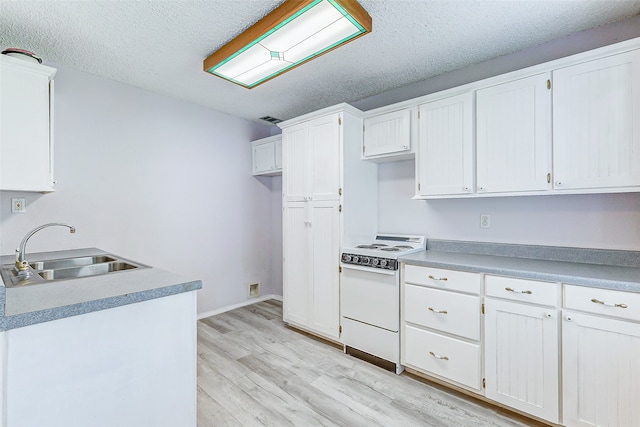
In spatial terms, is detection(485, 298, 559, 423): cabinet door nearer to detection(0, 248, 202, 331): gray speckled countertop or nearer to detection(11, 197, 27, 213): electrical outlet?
detection(0, 248, 202, 331): gray speckled countertop

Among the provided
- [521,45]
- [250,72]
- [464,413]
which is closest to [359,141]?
[250,72]

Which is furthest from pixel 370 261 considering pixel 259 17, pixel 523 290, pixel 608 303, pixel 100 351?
pixel 259 17

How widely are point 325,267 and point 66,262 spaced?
2056 millimetres

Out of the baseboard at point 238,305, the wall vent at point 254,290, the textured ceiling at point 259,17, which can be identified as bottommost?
the baseboard at point 238,305

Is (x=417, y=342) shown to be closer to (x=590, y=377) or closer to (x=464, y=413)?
(x=464, y=413)

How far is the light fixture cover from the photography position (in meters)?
1.72

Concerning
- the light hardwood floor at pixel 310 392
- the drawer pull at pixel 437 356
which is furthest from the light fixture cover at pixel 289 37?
the light hardwood floor at pixel 310 392

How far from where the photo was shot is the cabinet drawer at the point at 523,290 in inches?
66.9

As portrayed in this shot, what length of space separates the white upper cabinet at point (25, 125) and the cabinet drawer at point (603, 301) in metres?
3.44

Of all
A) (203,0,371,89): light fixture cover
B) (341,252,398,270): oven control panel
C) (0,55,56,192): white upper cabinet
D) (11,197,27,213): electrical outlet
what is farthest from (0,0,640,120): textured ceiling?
(341,252,398,270): oven control panel

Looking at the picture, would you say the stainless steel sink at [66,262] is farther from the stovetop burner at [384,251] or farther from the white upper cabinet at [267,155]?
the white upper cabinet at [267,155]

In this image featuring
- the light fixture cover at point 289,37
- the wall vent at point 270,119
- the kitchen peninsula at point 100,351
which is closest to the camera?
the kitchen peninsula at point 100,351

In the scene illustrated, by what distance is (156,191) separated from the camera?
123 inches

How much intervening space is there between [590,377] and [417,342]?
98 centimetres
